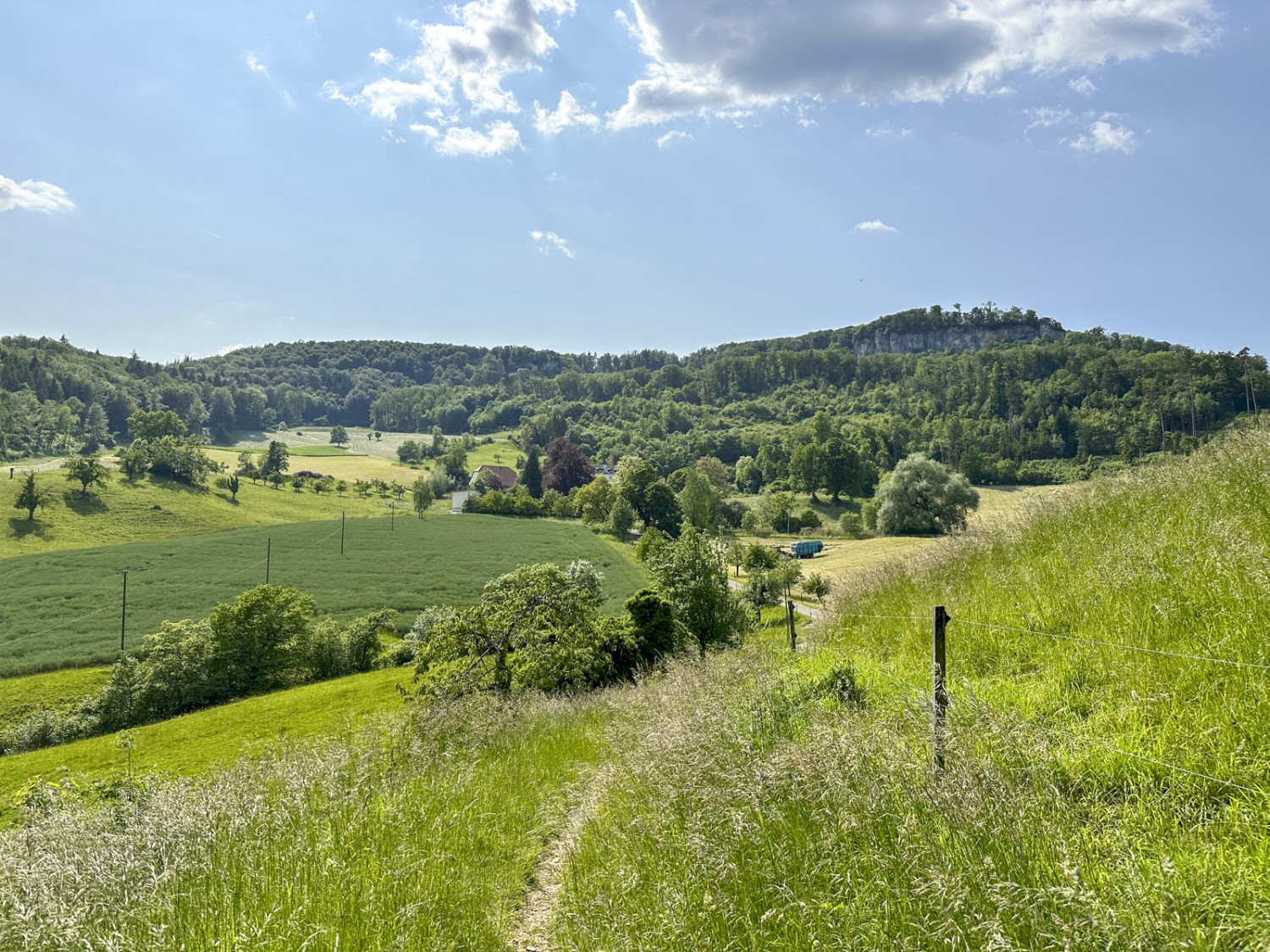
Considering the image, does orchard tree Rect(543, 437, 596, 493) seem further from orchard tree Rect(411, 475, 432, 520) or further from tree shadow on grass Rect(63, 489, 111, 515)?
tree shadow on grass Rect(63, 489, 111, 515)

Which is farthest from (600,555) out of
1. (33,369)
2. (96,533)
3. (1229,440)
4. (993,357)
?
(33,369)

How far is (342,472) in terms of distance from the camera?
490ft

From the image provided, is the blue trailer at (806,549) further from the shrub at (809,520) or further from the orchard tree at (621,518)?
the orchard tree at (621,518)

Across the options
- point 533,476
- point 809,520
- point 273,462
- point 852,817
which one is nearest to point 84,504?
point 273,462

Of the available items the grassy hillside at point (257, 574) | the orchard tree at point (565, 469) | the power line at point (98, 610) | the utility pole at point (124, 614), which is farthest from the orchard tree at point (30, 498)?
the orchard tree at point (565, 469)

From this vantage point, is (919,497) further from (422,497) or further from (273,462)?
(273,462)

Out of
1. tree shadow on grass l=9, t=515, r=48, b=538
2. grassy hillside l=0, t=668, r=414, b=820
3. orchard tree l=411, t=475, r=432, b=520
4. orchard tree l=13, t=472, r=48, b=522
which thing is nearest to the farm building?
orchard tree l=411, t=475, r=432, b=520

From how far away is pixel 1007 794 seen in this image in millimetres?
3344

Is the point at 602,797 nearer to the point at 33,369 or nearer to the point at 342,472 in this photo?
the point at 342,472

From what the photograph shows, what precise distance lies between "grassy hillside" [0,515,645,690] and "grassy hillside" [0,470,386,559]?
23.8 feet

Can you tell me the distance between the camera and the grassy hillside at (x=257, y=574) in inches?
2101

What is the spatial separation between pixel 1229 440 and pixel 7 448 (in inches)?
6787

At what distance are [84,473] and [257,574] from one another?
4675cm

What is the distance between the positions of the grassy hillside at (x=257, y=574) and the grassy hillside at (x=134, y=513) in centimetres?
725
